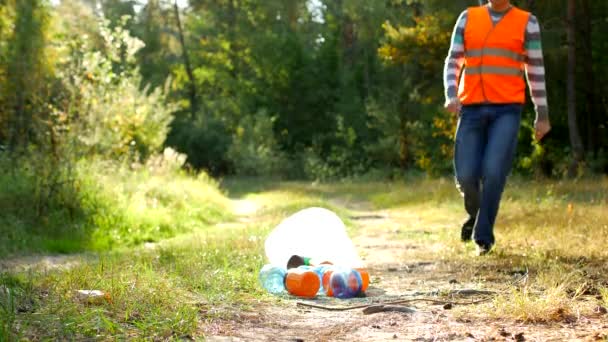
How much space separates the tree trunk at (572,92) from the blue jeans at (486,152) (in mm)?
12039

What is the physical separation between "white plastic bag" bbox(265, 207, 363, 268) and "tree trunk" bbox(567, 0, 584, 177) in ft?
43.2

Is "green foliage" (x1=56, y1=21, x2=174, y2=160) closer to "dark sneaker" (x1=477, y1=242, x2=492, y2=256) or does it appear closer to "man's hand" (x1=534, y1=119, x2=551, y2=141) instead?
"dark sneaker" (x1=477, y1=242, x2=492, y2=256)

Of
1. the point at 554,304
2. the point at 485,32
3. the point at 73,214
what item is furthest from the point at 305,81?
the point at 554,304

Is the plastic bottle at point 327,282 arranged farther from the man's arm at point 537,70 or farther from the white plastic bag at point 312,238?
the man's arm at point 537,70

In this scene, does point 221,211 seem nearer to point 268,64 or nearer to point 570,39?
point 570,39

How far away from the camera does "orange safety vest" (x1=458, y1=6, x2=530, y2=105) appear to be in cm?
718

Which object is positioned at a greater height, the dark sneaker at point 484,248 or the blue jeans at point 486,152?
the blue jeans at point 486,152

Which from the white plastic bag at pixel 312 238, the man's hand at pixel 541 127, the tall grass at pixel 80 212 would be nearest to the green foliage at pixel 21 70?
the tall grass at pixel 80 212

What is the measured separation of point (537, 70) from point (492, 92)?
46 cm

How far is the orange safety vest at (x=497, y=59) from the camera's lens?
7184 mm

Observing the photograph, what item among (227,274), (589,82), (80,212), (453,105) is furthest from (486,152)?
(589,82)

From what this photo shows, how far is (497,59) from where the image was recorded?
722cm

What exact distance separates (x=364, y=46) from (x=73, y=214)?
102 ft

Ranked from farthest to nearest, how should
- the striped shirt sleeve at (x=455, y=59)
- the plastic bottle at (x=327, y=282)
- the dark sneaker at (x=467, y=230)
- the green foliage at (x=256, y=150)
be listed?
the green foliage at (x=256, y=150)
the dark sneaker at (x=467, y=230)
the striped shirt sleeve at (x=455, y=59)
the plastic bottle at (x=327, y=282)
